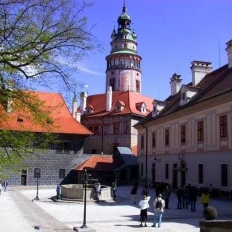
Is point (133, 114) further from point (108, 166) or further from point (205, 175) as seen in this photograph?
point (205, 175)

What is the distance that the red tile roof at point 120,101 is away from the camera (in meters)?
56.7

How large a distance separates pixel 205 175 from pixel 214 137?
10.2ft

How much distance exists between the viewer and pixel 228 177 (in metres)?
26.5

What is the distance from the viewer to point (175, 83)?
4412cm

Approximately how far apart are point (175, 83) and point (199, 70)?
6333 millimetres

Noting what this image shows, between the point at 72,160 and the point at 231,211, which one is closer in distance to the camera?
the point at 231,211

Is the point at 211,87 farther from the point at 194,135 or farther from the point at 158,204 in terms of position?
the point at 158,204

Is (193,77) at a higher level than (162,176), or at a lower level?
higher

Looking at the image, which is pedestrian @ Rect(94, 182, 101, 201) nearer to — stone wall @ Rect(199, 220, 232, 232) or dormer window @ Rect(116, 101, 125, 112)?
stone wall @ Rect(199, 220, 232, 232)

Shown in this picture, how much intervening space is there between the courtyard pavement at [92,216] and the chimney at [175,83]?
65.1 feet

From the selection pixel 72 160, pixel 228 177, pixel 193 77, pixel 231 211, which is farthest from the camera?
pixel 72 160

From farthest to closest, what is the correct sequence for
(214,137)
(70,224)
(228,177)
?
(214,137) → (228,177) → (70,224)

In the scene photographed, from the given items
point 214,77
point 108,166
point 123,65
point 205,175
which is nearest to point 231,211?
point 205,175


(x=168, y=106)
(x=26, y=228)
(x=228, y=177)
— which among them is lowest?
(x=26, y=228)
